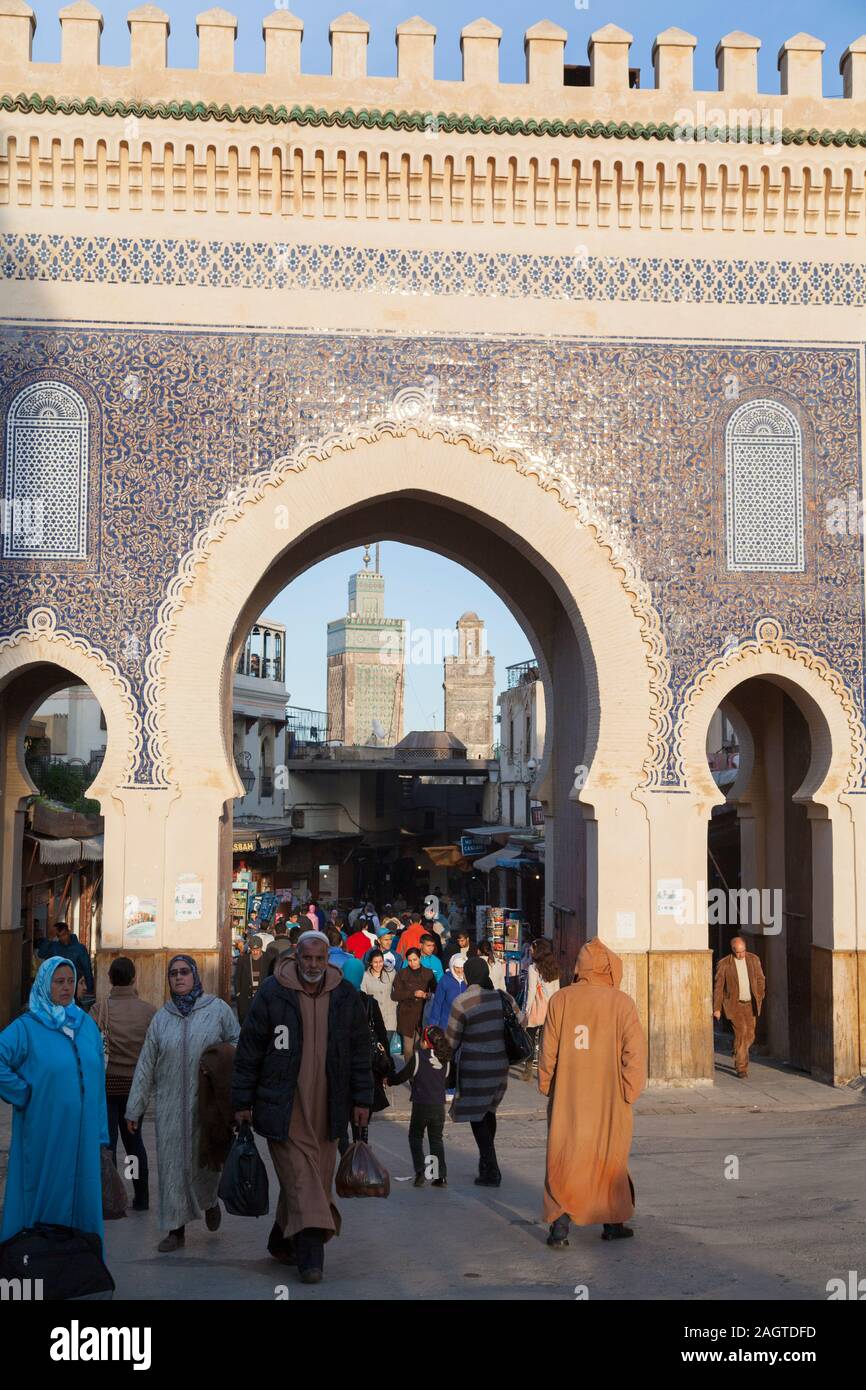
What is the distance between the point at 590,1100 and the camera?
4.66m

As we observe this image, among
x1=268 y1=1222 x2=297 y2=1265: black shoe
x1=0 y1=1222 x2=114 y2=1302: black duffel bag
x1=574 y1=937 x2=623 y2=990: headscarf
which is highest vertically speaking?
x1=574 y1=937 x2=623 y2=990: headscarf

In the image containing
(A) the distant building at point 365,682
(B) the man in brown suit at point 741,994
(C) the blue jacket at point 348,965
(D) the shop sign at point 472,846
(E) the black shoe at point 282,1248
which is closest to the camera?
(E) the black shoe at point 282,1248

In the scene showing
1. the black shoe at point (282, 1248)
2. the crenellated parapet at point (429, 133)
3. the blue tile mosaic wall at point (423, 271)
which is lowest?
the black shoe at point (282, 1248)

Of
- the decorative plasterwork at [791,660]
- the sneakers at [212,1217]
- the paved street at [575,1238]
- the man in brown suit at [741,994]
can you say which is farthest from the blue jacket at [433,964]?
the sneakers at [212,1217]

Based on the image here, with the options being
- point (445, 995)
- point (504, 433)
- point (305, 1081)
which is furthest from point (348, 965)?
point (305, 1081)

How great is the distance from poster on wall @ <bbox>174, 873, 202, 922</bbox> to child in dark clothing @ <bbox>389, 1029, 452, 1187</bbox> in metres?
2.68

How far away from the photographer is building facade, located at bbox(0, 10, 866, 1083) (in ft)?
27.6

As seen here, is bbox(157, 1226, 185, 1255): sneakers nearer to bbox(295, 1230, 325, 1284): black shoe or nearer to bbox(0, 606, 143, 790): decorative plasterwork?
bbox(295, 1230, 325, 1284): black shoe

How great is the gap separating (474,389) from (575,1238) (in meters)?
5.37

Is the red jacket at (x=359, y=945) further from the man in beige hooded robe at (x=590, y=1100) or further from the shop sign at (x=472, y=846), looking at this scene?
the shop sign at (x=472, y=846)

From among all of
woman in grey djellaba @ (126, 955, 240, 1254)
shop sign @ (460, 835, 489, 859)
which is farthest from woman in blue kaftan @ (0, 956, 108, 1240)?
shop sign @ (460, 835, 489, 859)

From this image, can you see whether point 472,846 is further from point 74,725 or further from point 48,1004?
point 48,1004

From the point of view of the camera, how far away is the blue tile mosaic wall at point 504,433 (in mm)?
8438

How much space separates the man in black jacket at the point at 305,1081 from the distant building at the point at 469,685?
42866mm
